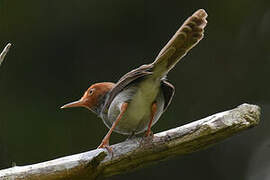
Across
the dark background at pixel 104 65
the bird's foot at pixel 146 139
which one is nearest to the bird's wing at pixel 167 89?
the bird's foot at pixel 146 139

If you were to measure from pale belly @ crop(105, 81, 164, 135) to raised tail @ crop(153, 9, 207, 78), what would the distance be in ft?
0.72

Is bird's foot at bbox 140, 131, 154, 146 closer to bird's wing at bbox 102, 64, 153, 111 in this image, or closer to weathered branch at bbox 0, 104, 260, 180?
weathered branch at bbox 0, 104, 260, 180

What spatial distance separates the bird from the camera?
12.8 ft

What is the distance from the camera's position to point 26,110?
251 inches

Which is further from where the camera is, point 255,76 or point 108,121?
point 255,76

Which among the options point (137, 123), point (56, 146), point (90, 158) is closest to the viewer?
point (90, 158)

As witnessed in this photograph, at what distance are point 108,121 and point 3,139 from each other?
212cm

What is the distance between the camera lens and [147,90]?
164 inches

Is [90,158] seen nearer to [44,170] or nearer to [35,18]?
[44,170]

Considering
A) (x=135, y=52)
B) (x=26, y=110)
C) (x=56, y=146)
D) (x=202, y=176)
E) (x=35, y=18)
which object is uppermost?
(x=35, y=18)

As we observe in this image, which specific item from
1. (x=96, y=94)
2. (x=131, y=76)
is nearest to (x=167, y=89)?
(x=131, y=76)

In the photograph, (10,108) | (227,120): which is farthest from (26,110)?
(227,120)

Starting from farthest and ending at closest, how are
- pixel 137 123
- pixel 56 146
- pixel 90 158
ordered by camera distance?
pixel 56 146
pixel 137 123
pixel 90 158

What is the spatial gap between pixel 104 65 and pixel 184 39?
2.53 m
